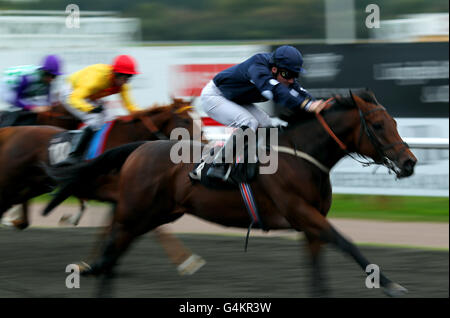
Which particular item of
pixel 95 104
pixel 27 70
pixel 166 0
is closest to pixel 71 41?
pixel 166 0

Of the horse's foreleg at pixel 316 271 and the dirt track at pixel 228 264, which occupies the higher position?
the horse's foreleg at pixel 316 271

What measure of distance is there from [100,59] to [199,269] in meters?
4.56

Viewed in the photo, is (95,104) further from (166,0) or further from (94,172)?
(166,0)

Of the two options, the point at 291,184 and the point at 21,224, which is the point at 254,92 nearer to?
the point at 291,184

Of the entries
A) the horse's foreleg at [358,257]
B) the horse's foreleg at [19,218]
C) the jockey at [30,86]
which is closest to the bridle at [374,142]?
the horse's foreleg at [358,257]

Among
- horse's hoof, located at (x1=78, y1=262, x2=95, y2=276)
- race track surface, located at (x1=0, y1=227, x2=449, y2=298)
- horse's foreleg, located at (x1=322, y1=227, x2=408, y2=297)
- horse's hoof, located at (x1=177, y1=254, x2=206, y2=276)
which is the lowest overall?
race track surface, located at (x1=0, y1=227, x2=449, y2=298)

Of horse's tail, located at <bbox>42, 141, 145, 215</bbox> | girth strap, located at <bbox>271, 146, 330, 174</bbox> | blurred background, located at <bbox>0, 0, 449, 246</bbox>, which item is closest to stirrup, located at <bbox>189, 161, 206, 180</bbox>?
girth strap, located at <bbox>271, 146, 330, 174</bbox>

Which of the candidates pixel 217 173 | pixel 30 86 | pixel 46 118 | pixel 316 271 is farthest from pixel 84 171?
pixel 30 86

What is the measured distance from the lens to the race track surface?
5.54m

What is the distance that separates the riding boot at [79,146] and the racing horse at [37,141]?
0.58ft

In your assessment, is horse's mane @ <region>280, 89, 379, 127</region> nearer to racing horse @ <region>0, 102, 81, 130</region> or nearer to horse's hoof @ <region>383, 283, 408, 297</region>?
horse's hoof @ <region>383, 283, 408, 297</region>

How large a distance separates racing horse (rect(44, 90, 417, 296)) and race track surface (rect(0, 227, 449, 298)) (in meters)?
0.43

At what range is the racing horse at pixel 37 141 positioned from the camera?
670cm

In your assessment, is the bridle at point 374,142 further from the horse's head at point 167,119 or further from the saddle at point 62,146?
the saddle at point 62,146
